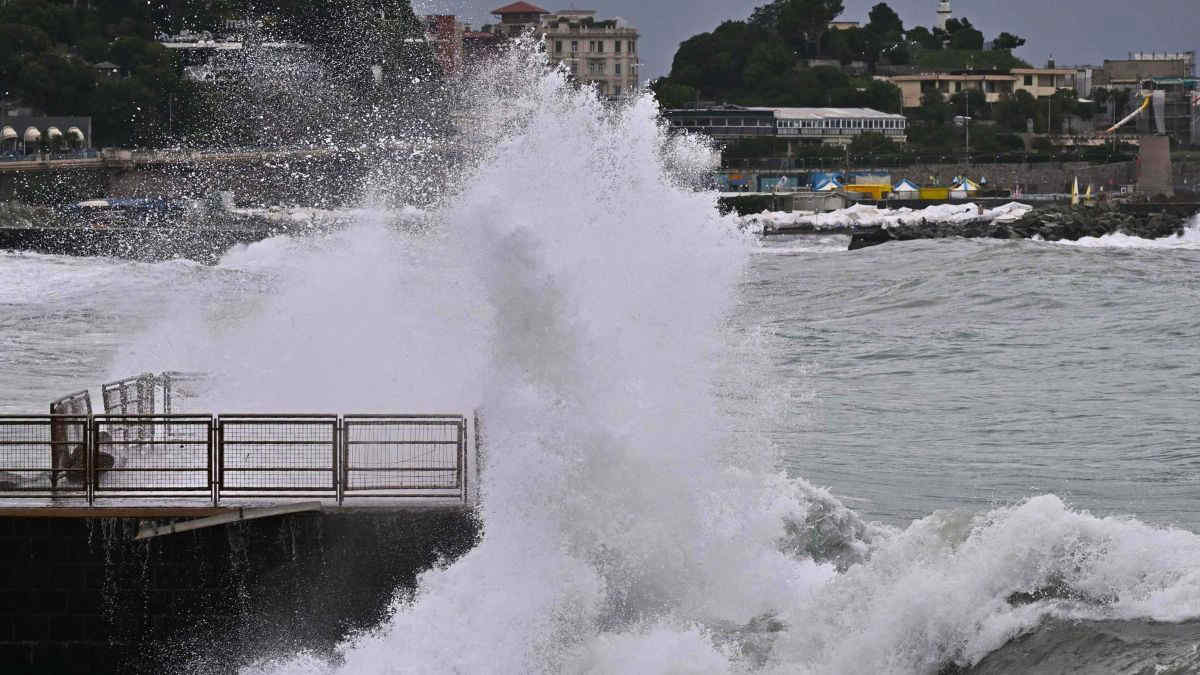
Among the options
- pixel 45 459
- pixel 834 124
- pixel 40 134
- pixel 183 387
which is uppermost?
pixel 834 124

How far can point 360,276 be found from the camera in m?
22.1

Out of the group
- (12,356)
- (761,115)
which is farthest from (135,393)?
(761,115)

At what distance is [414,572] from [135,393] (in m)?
5.69

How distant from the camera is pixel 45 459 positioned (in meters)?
12.9

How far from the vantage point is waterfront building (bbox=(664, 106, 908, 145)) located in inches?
5920

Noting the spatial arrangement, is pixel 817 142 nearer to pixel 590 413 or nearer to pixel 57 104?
pixel 57 104

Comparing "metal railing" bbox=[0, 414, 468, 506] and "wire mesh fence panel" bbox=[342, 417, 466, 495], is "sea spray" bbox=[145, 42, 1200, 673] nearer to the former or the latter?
"wire mesh fence panel" bbox=[342, 417, 466, 495]

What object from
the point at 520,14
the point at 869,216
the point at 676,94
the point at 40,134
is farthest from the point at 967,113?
the point at 40,134

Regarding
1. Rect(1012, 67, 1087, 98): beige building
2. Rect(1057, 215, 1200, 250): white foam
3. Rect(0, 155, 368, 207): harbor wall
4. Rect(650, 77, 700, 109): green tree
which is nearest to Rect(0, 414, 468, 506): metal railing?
Rect(1057, 215, 1200, 250): white foam

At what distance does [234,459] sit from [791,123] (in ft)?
482

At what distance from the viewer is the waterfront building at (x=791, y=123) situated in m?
150

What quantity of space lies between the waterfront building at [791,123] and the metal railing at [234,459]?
132m

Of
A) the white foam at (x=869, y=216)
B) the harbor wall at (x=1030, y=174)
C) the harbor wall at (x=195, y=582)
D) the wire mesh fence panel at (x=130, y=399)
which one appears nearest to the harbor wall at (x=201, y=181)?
the white foam at (x=869, y=216)

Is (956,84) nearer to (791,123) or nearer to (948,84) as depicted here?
(948,84)
